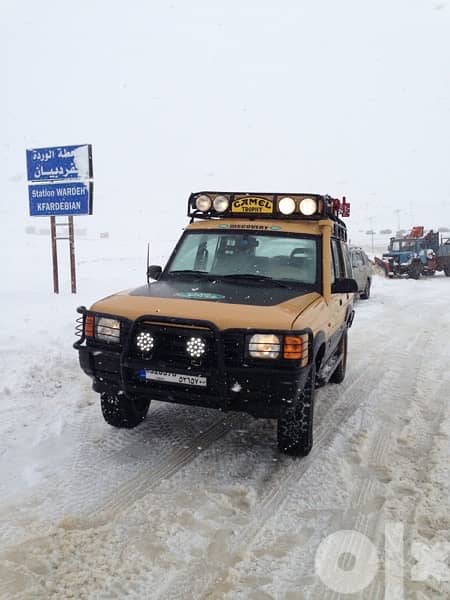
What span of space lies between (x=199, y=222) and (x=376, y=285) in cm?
1639

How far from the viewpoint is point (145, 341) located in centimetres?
387

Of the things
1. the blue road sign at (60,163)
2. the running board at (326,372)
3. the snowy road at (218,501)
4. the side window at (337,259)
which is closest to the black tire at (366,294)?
the blue road sign at (60,163)

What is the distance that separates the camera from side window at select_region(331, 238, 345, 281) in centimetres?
558

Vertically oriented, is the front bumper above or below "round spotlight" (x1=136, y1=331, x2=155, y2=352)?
below

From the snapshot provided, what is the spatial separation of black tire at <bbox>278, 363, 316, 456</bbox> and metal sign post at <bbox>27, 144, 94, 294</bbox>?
30.6 ft

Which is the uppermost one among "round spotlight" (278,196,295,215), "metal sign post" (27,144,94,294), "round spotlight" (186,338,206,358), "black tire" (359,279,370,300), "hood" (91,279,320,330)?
"metal sign post" (27,144,94,294)

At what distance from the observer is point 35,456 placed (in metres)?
4.19

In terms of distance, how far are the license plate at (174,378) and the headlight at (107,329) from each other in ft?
1.24

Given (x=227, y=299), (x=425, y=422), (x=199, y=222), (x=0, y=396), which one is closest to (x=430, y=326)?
(x=425, y=422)

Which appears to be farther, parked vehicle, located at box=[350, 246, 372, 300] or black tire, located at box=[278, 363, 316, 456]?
parked vehicle, located at box=[350, 246, 372, 300]

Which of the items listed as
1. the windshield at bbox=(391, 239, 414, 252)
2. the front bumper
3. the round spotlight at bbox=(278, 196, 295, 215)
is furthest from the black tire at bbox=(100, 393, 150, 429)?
the windshield at bbox=(391, 239, 414, 252)

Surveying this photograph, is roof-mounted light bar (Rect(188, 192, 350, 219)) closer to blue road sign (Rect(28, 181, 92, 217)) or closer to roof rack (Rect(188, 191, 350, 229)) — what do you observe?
roof rack (Rect(188, 191, 350, 229))

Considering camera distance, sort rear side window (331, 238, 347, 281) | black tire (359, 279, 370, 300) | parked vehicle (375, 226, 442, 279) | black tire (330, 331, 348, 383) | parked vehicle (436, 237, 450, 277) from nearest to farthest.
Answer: rear side window (331, 238, 347, 281) → black tire (330, 331, 348, 383) → black tire (359, 279, 370, 300) → parked vehicle (375, 226, 442, 279) → parked vehicle (436, 237, 450, 277)

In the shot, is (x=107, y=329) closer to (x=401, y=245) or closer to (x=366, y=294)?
(x=366, y=294)
